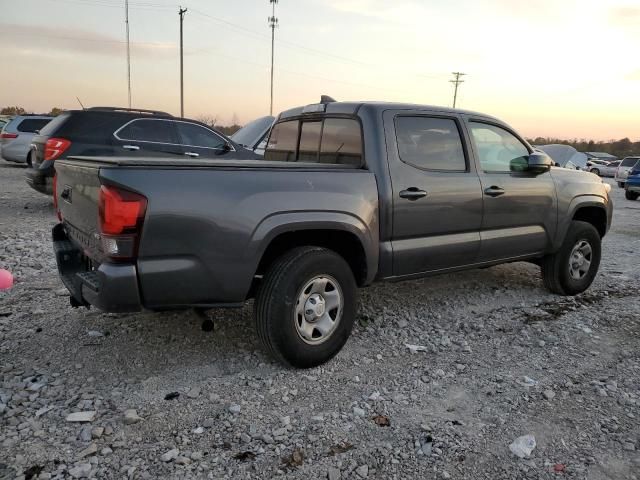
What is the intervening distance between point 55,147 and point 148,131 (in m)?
1.44

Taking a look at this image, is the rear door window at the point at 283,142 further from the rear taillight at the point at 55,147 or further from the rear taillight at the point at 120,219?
the rear taillight at the point at 55,147

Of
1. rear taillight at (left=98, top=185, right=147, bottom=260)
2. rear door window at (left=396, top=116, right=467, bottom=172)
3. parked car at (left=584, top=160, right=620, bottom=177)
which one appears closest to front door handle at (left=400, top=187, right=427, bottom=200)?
rear door window at (left=396, top=116, right=467, bottom=172)

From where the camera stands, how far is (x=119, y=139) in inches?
336

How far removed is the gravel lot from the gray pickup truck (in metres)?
0.51

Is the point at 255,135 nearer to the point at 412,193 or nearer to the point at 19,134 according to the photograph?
the point at 412,193

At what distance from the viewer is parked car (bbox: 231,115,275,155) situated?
1028 centimetres

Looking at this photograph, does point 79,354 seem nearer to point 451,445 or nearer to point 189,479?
point 189,479

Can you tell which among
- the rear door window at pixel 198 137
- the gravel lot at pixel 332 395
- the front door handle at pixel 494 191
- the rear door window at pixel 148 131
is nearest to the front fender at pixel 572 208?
the gravel lot at pixel 332 395

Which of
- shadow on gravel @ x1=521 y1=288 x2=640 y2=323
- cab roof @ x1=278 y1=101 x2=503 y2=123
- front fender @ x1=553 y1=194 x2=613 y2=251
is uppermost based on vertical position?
cab roof @ x1=278 y1=101 x2=503 y2=123

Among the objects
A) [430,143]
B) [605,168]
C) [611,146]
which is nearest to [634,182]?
[430,143]

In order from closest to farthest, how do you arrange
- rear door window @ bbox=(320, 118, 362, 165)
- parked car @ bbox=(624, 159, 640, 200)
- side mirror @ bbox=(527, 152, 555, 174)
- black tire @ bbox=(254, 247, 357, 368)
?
black tire @ bbox=(254, 247, 357, 368) → rear door window @ bbox=(320, 118, 362, 165) → side mirror @ bbox=(527, 152, 555, 174) → parked car @ bbox=(624, 159, 640, 200)

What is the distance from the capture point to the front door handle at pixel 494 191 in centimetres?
459

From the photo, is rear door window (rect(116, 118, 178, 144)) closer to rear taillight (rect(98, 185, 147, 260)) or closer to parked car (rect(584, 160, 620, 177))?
rear taillight (rect(98, 185, 147, 260))

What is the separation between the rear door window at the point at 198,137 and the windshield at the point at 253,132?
1352 millimetres
